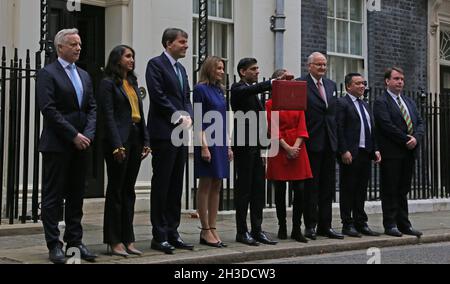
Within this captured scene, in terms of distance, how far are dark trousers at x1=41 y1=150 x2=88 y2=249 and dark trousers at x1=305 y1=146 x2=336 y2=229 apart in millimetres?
2905

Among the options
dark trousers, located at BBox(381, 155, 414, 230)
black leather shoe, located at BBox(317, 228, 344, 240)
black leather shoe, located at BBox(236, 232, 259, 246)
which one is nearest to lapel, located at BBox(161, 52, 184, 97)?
black leather shoe, located at BBox(236, 232, 259, 246)

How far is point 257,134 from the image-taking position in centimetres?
823

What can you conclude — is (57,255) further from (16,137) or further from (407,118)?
(407,118)

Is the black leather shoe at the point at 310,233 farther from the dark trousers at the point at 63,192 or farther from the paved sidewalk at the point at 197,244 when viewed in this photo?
the dark trousers at the point at 63,192

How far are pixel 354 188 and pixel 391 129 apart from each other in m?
0.84

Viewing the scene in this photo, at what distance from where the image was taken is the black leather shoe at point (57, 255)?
21.6 feet

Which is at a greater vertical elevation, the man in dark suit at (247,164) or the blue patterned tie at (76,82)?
the blue patterned tie at (76,82)

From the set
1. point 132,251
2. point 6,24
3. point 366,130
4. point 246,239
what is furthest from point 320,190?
point 6,24

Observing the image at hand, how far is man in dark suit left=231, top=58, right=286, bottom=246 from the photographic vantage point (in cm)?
816

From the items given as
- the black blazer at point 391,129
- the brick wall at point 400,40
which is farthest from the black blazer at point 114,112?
the brick wall at point 400,40

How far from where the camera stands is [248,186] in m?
8.19

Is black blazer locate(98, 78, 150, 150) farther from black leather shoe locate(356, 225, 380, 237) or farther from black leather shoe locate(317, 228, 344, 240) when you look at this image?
black leather shoe locate(356, 225, 380, 237)

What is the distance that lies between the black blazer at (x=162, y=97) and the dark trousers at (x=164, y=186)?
13cm
